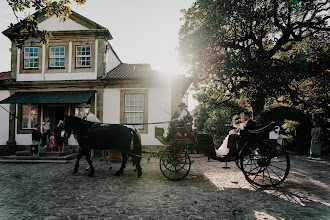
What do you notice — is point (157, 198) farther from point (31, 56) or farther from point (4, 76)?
point (4, 76)

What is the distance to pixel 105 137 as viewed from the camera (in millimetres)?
7379

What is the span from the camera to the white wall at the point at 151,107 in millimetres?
13414

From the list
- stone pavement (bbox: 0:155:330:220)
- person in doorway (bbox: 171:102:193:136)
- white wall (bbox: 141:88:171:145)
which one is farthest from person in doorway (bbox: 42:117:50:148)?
person in doorway (bbox: 171:102:193:136)

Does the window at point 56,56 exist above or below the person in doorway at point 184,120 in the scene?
above

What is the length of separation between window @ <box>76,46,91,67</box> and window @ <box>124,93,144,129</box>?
11.8ft

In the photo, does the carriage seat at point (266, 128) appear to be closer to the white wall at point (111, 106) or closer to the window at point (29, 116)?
the white wall at point (111, 106)

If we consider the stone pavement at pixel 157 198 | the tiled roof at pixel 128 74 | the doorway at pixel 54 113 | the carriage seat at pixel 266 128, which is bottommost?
the stone pavement at pixel 157 198

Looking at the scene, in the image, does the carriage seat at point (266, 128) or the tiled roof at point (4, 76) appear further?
the tiled roof at point (4, 76)

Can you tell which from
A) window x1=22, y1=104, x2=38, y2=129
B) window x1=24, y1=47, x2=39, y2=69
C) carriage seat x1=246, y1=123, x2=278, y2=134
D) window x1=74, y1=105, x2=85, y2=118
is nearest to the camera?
carriage seat x1=246, y1=123, x2=278, y2=134

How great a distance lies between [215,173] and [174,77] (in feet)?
24.0

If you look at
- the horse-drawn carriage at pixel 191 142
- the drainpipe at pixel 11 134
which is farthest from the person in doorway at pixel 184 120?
the drainpipe at pixel 11 134

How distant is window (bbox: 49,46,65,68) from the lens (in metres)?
14.4

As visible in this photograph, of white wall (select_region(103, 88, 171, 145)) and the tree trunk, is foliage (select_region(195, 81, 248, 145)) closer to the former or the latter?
the tree trunk

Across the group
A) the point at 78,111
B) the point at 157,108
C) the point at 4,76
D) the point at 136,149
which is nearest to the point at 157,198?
the point at 136,149
